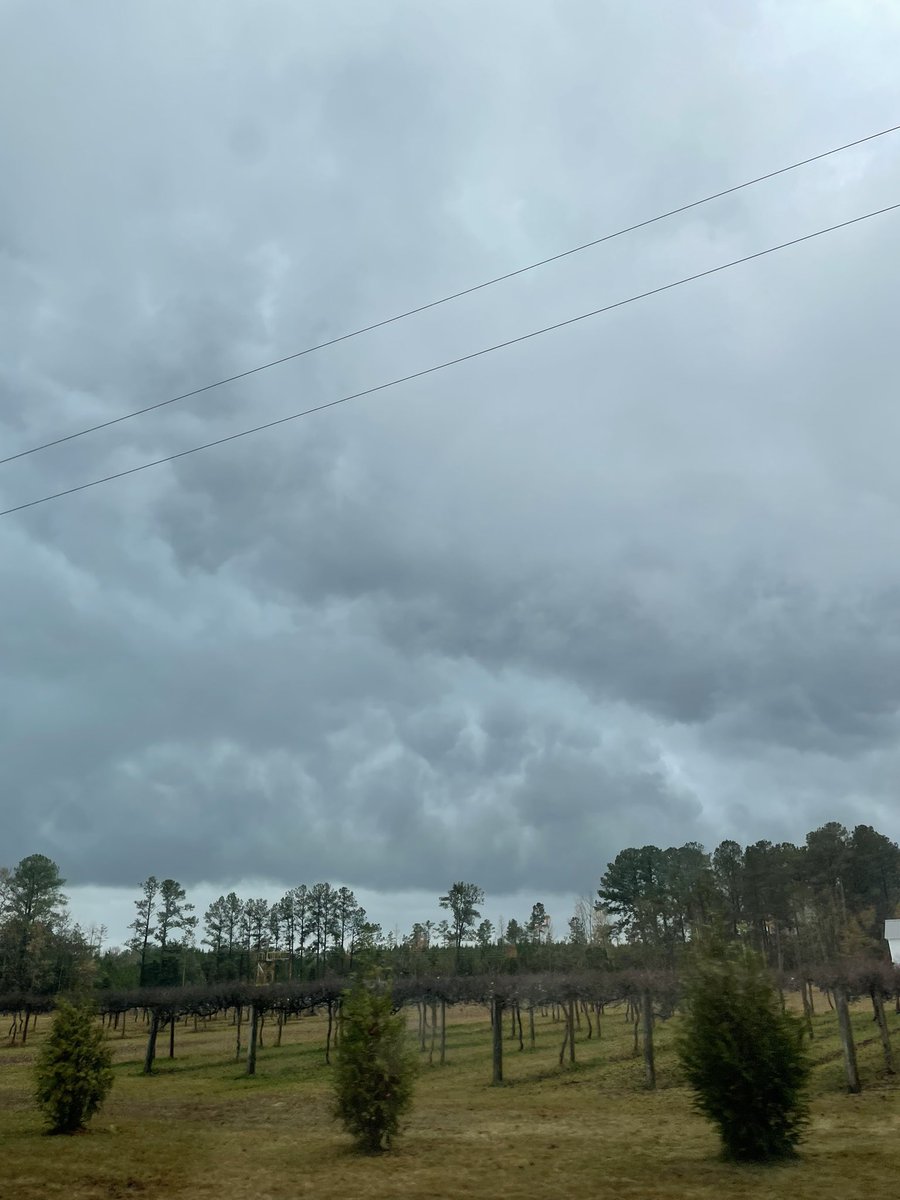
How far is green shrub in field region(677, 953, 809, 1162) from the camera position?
1661 centimetres

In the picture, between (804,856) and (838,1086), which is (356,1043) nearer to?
(838,1086)

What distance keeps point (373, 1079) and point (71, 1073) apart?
7837 millimetres

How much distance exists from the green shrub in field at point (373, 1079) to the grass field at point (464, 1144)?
52 centimetres

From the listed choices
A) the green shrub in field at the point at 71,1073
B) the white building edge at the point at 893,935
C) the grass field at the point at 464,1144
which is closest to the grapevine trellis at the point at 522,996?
the grass field at the point at 464,1144

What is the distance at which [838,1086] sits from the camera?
1062 inches

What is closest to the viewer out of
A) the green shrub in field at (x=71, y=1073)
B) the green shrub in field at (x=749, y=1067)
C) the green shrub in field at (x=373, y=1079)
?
the green shrub in field at (x=749, y=1067)

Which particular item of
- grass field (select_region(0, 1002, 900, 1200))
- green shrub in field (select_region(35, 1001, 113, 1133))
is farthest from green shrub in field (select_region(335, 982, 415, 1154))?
green shrub in field (select_region(35, 1001, 113, 1133))

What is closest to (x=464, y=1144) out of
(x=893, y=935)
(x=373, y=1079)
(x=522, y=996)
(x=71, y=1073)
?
(x=373, y=1079)

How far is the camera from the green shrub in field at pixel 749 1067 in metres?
16.6

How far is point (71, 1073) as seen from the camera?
21.4 m

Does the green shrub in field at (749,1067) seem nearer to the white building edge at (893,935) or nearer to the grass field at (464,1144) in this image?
the grass field at (464,1144)

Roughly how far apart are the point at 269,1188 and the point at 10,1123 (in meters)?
12.4

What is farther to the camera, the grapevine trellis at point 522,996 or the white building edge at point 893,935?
the white building edge at point 893,935

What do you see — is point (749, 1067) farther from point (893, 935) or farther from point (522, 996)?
point (893, 935)
